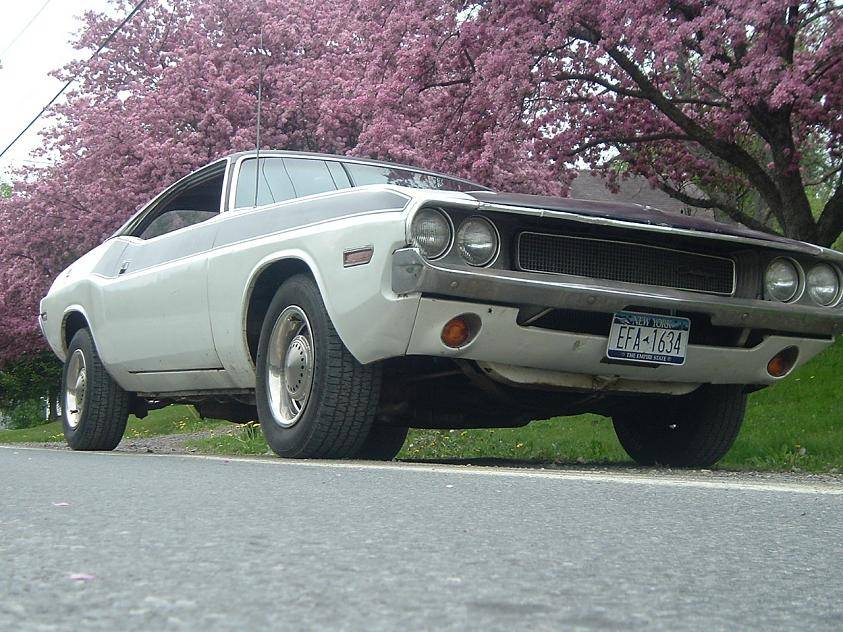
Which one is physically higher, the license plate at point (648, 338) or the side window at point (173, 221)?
the side window at point (173, 221)

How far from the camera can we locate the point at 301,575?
1949mm

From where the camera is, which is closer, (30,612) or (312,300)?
(30,612)

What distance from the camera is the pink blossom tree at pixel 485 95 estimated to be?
9.67 metres

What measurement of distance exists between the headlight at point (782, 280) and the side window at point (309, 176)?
7.31 feet

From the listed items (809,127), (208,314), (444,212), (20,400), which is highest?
(809,127)

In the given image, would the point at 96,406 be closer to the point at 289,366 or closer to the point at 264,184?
the point at 264,184

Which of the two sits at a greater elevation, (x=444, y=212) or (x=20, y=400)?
(x=444, y=212)

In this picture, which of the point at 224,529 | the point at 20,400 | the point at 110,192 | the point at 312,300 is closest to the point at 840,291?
the point at 312,300

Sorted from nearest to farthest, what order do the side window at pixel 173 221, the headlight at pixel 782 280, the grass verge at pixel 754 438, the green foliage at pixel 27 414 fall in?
the headlight at pixel 782 280
the side window at pixel 173 221
the grass verge at pixel 754 438
the green foliage at pixel 27 414

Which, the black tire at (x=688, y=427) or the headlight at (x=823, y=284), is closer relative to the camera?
the headlight at (x=823, y=284)

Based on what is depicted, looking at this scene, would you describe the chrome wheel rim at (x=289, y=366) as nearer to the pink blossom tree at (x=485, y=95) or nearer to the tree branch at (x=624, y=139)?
the pink blossom tree at (x=485, y=95)

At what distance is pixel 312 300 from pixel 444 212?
30.8 inches

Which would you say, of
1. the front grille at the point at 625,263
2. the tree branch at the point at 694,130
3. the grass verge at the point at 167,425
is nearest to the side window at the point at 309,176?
the front grille at the point at 625,263

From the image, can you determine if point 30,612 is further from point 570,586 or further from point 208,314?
point 208,314
